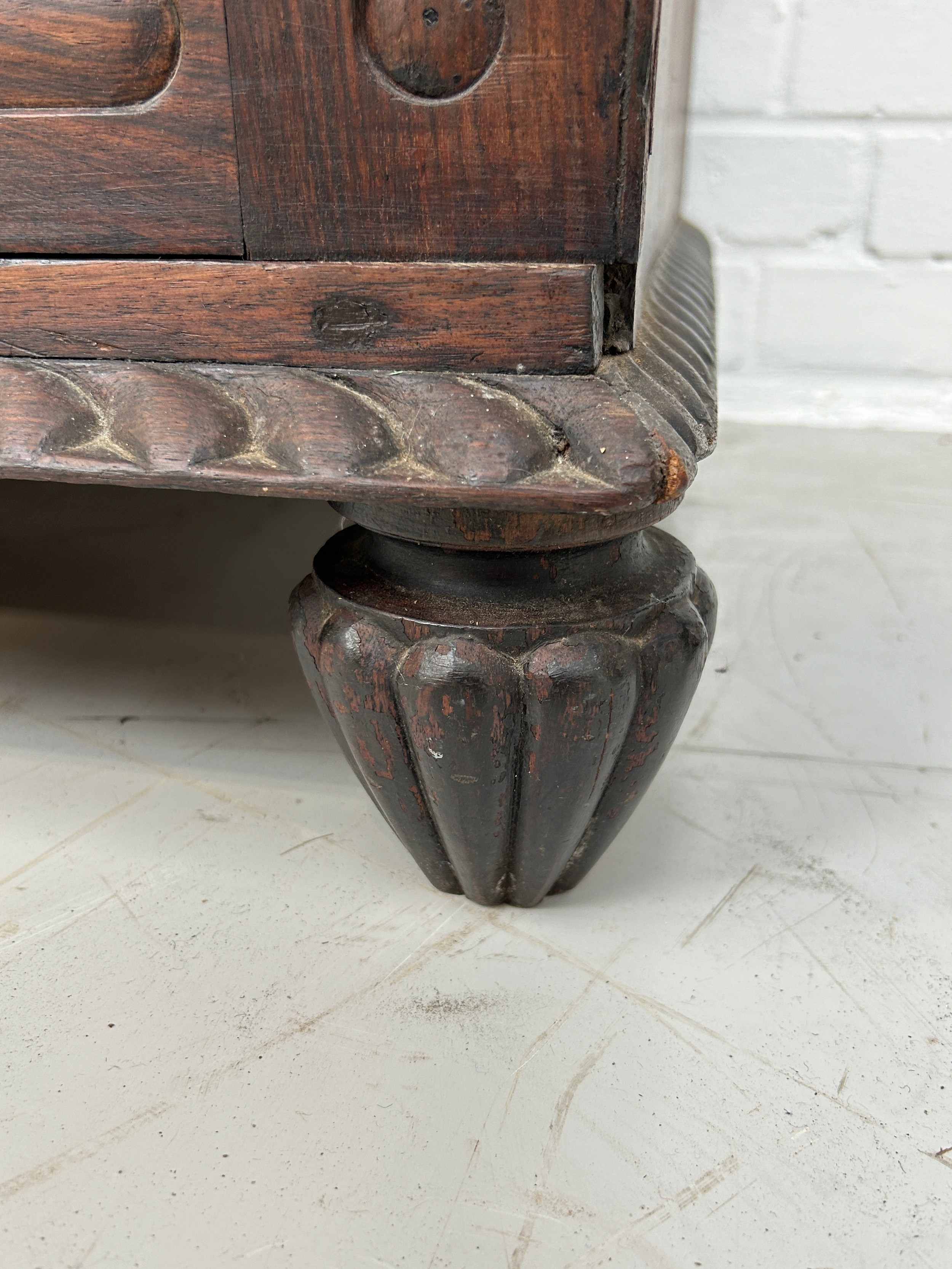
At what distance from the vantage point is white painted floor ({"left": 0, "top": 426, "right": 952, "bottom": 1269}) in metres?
0.48

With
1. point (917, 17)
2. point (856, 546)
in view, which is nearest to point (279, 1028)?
point (856, 546)

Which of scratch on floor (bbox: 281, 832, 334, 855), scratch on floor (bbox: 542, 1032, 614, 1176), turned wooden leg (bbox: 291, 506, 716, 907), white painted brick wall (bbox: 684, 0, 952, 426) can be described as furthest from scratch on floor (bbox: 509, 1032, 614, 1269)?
white painted brick wall (bbox: 684, 0, 952, 426)

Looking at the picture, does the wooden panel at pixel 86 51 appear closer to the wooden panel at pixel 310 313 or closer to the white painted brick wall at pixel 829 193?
the wooden panel at pixel 310 313

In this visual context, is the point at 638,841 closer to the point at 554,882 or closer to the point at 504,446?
the point at 554,882

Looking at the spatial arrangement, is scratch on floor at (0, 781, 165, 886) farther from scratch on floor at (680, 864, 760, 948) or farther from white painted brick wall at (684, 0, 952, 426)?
white painted brick wall at (684, 0, 952, 426)

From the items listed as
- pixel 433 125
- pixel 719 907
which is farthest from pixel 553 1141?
pixel 433 125

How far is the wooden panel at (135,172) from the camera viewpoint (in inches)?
18.8

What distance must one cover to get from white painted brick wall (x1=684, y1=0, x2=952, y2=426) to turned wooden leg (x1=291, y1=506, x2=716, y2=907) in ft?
4.02

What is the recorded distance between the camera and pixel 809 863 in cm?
72

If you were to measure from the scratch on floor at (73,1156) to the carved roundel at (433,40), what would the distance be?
0.48 m

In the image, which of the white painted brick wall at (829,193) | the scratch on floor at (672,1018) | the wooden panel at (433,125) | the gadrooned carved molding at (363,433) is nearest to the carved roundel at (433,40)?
the wooden panel at (433,125)

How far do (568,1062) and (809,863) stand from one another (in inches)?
9.5

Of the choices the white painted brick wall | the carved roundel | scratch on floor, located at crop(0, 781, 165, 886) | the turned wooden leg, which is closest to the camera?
the carved roundel

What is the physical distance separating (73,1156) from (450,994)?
8.0 inches
